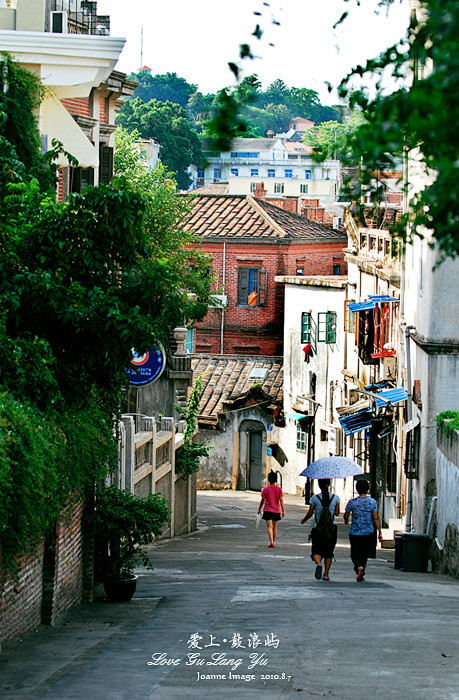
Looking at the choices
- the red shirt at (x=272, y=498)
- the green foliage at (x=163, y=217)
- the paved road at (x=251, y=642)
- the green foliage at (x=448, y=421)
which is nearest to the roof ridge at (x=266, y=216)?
the green foliage at (x=163, y=217)

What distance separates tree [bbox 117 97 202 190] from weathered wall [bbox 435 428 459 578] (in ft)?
249

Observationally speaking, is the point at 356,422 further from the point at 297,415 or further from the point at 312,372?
the point at 312,372

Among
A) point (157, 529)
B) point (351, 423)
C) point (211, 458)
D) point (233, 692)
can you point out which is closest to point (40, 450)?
point (233, 692)

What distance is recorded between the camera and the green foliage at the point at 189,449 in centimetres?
2455

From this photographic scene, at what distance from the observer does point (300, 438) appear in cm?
3859

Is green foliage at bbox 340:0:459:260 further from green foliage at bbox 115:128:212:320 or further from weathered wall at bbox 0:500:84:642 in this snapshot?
green foliage at bbox 115:128:212:320

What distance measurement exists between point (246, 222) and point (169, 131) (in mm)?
48972

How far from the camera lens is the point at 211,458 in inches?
1578

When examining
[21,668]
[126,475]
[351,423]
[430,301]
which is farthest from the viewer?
[351,423]

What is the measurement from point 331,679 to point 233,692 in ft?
2.85

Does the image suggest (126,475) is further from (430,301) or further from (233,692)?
(233,692)

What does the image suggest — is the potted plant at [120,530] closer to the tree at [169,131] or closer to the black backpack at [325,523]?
the black backpack at [325,523]

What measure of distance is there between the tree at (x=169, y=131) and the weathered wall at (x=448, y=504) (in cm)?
7580

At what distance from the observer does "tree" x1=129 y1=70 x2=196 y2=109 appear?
143500 mm
